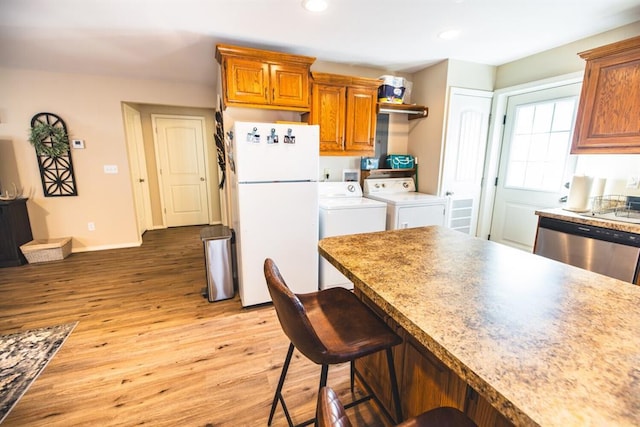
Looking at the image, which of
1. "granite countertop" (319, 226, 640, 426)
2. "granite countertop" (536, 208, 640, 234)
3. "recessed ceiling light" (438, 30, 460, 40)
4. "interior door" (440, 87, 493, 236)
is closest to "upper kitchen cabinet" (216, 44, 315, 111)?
"recessed ceiling light" (438, 30, 460, 40)

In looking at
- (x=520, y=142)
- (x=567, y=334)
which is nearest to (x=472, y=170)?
(x=520, y=142)

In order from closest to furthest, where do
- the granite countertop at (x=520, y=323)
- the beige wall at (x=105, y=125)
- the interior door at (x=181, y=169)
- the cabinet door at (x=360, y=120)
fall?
1. the granite countertop at (x=520, y=323)
2. the cabinet door at (x=360, y=120)
3. the beige wall at (x=105, y=125)
4. the interior door at (x=181, y=169)

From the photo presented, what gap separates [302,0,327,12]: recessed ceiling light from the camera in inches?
77.4

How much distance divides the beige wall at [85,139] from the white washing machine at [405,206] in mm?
2968

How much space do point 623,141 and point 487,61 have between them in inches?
65.8

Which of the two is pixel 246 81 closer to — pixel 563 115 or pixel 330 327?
pixel 330 327

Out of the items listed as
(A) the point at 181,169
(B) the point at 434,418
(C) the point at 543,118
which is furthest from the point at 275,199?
(A) the point at 181,169

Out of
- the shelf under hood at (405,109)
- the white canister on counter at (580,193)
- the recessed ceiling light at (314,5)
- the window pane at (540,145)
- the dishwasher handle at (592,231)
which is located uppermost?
the recessed ceiling light at (314,5)

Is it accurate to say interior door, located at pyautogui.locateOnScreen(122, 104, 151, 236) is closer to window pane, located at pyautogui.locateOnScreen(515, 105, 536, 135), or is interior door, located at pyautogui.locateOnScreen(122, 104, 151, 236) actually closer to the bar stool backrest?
the bar stool backrest

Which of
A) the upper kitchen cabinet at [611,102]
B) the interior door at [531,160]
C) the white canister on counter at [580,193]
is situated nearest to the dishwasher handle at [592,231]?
the white canister on counter at [580,193]

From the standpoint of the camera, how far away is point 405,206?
2.99m

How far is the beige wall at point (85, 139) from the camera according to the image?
3527mm

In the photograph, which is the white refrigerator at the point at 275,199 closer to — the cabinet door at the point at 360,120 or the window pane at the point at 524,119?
the cabinet door at the point at 360,120

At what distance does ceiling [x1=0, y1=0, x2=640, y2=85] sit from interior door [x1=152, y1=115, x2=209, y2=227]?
1963 millimetres
